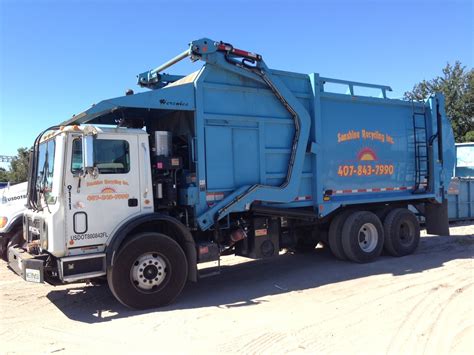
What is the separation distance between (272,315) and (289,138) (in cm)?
347

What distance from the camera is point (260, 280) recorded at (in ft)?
25.5

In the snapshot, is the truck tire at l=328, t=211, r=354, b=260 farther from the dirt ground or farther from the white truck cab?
the white truck cab

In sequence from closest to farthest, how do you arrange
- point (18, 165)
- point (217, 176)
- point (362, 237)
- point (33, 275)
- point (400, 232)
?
1. point (33, 275)
2. point (217, 176)
3. point (362, 237)
4. point (400, 232)
5. point (18, 165)

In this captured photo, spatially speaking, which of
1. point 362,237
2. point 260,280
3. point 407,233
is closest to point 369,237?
point 362,237

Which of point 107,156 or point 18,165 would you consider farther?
point 18,165

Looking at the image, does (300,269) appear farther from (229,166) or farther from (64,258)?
(64,258)

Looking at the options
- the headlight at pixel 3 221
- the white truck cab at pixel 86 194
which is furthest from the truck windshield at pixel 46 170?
the headlight at pixel 3 221

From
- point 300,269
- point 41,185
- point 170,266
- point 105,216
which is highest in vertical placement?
point 41,185

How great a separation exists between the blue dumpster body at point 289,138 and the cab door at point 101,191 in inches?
23.1

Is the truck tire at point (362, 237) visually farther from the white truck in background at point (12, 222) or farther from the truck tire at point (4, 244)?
the truck tire at point (4, 244)

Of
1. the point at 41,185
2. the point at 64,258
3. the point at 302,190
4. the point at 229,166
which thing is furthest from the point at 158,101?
the point at 302,190

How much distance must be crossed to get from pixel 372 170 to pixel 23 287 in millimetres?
7012

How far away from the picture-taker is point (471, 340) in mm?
4617

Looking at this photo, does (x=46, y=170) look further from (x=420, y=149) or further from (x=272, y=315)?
(x=420, y=149)
